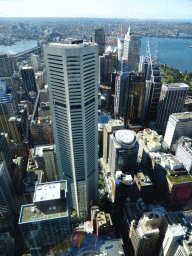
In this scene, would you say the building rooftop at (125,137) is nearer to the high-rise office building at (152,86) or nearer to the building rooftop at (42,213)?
the building rooftop at (42,213)

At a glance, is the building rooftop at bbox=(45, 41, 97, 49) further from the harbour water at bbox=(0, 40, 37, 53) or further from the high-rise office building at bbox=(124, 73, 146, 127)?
the harbour water at bbox=(0, 40, 37, 53)

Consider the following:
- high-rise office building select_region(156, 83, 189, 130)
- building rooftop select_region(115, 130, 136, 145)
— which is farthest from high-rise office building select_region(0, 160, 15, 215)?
high-rise office building select_region(156, 83, 189, 130)

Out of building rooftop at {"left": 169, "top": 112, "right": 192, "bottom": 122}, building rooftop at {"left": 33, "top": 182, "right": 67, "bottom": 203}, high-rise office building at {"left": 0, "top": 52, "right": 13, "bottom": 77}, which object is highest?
high-rise office building at {"left": 0, "top": 52, "right": 13, "bottom": 77}

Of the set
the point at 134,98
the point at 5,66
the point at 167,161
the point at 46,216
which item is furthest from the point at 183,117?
the point at 5,66

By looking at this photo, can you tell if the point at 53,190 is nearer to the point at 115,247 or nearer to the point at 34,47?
the point at 115,247

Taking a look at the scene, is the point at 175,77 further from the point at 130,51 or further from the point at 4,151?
the point at 4,151
